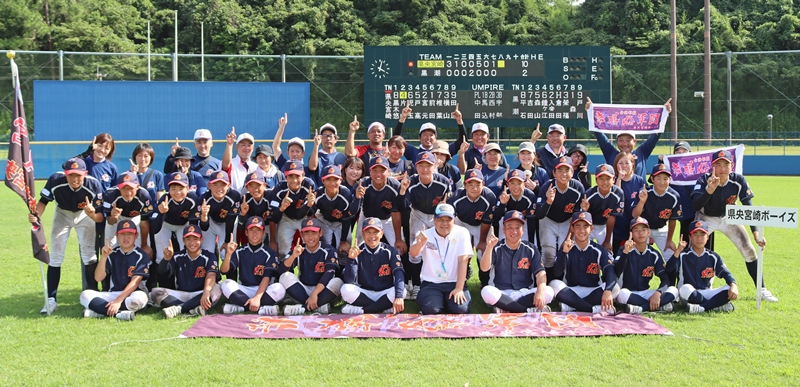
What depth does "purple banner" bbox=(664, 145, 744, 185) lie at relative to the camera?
7.44 m

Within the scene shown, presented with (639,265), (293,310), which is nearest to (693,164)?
(639,265)

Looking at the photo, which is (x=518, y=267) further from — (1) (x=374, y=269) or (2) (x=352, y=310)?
(2) (x=352, y=310)

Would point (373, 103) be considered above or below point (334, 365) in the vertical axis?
above

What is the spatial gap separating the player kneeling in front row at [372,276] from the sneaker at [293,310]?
1.31ft

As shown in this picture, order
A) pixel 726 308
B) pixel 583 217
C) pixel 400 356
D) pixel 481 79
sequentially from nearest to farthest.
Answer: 1. pixel 400 356
2. pixel 726 308
3. pixel 583 217
4. pixel 481 79

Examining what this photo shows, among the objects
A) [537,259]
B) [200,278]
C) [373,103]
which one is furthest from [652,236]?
[373,103]

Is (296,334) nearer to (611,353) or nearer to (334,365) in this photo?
(334,365)

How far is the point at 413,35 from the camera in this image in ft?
128

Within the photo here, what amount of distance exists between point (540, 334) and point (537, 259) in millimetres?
1110

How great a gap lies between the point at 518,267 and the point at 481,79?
610 inches

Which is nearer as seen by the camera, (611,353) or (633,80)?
(611,353)

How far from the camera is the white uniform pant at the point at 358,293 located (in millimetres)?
6602

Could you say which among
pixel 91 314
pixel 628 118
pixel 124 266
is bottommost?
pixel 91 314

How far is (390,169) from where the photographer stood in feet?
25.9
